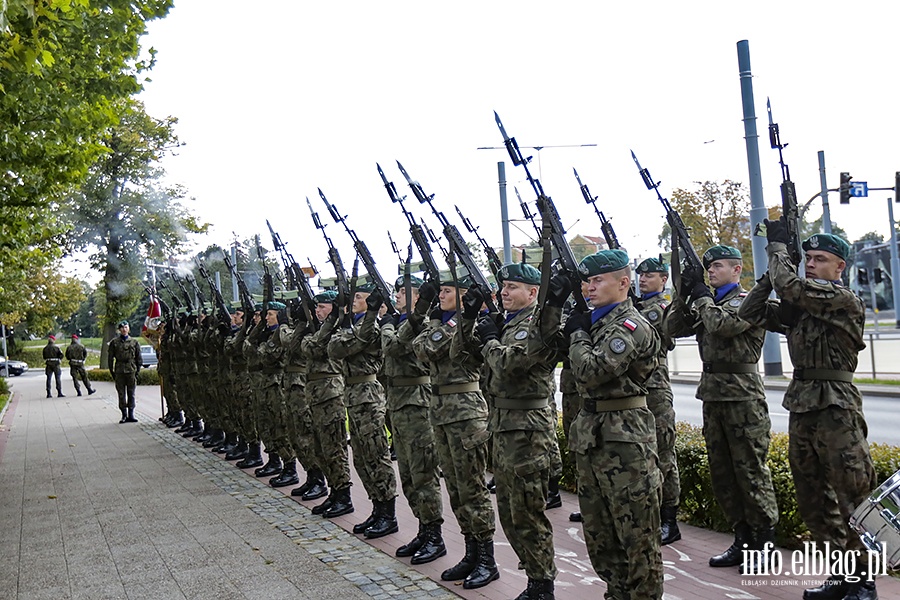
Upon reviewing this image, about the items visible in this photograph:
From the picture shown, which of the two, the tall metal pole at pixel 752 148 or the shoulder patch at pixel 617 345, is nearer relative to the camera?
the shoulder patch at pixel 617 345

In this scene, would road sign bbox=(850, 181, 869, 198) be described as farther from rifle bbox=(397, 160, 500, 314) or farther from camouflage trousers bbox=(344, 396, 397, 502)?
camouflage trousers bbox=(344, 396, 397, 502)

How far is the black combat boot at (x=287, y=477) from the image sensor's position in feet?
31.3

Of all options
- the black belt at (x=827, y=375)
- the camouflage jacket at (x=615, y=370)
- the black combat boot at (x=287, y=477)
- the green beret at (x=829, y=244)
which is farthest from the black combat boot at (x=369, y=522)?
the green beret at (x=829, y=244)

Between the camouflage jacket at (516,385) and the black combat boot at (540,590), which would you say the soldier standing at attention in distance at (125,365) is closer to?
the camouflage jacket at (516,385)

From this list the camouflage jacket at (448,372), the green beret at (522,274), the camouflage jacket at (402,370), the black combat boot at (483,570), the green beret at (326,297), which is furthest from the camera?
the green beret at (326,297)

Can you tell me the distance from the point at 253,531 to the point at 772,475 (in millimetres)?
4408

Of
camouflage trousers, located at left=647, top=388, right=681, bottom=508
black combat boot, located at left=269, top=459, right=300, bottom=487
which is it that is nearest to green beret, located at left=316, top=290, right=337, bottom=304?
black combat boot, located at left=269, top=459, right=300, bottom=487

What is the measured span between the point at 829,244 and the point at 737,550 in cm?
215

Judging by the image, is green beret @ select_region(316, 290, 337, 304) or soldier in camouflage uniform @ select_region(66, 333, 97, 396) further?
soldier in camouflage uniform @ select_region(66, 333, 97, 396)

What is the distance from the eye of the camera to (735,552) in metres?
5.61

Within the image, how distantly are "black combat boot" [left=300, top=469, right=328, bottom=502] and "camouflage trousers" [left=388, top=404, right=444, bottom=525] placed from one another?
7.95 feet

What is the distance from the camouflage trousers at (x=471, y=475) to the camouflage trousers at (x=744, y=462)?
160 cm

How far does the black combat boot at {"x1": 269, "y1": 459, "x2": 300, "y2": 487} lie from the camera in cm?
954

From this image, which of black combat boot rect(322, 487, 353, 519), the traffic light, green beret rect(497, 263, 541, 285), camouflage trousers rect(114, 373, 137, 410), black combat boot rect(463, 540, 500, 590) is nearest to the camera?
green beret rect(497, 263, 541, 285)
